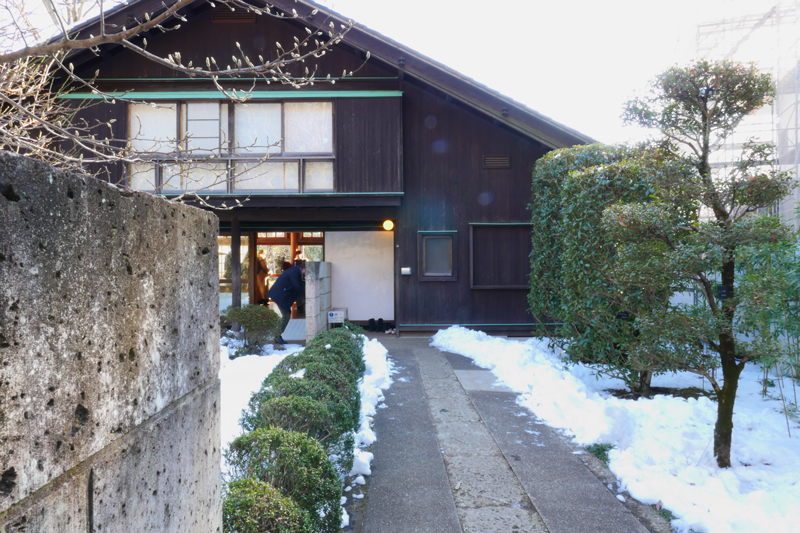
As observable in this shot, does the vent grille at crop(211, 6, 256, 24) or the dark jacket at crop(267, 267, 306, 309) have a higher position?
the vent grille at crop(211, 6, 256, 24)

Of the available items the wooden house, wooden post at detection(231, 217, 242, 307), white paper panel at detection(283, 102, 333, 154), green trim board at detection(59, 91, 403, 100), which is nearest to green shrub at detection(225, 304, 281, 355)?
wooden post at detection(231, 217, 242, 307)

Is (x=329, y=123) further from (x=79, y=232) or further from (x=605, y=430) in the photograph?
(x=79, y=232)

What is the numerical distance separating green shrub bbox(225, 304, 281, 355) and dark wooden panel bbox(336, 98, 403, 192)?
329cm

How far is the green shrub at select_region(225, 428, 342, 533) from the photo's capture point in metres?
3.00

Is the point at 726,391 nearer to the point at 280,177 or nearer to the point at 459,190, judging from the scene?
the point at 459,190

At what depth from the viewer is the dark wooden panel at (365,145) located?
35.0ft

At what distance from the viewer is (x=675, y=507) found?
3.54 meters

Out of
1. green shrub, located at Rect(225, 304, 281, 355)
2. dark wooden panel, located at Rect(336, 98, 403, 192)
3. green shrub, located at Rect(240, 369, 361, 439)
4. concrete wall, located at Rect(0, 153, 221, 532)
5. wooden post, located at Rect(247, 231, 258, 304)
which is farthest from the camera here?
wooden post, located at Rect(247, 231, 258, 304)

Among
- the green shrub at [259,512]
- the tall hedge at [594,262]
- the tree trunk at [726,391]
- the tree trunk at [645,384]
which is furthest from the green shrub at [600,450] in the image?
the green shrub at [259,512]

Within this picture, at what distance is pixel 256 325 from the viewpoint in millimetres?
9109

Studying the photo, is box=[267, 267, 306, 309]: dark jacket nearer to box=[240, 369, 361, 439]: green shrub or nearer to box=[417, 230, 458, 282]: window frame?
box=[417, 230, 458, 282]: window frame

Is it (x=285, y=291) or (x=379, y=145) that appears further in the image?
(x=379, y=145)

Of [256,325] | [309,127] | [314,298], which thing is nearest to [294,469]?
[256,325]

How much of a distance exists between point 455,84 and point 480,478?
8280mm
